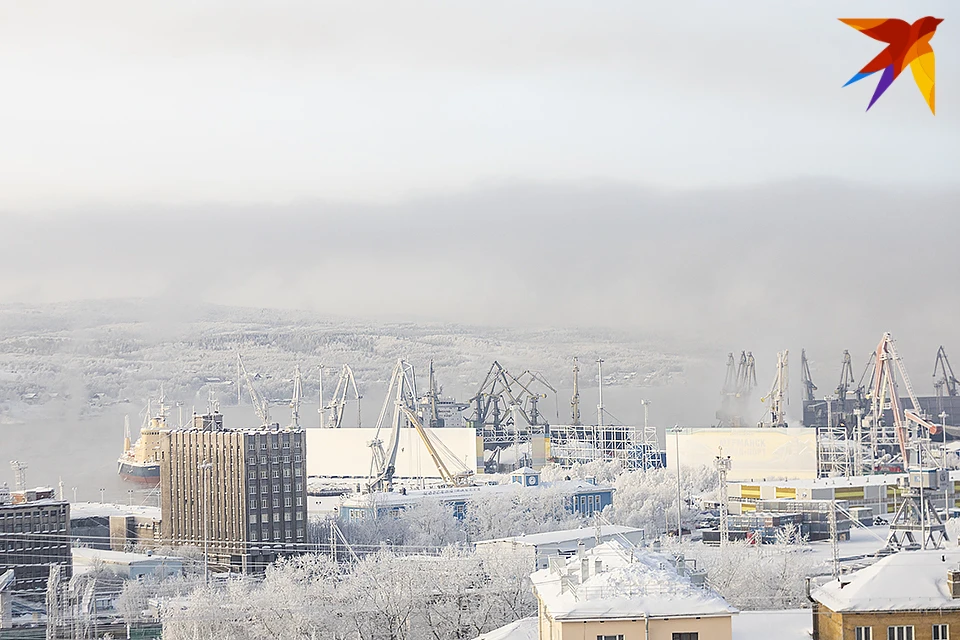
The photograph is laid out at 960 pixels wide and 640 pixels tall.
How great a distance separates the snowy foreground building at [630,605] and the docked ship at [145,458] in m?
30.4

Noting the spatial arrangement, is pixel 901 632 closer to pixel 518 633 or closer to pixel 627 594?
pixel 627 594

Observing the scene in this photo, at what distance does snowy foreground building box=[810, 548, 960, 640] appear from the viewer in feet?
20.7

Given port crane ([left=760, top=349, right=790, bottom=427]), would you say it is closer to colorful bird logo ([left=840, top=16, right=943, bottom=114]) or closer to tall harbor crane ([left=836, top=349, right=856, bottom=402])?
tall harbor crane ([left=836, top=349, right=856, bottom=402])

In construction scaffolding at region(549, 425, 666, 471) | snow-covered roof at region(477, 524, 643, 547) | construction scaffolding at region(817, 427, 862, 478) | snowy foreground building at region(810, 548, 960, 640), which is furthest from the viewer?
construction scaffolding at region(549, 425, 666, 471)

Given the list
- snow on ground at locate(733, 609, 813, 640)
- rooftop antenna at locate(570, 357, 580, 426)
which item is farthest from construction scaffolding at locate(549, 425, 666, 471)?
snow on ground at locate(733, 609, 813, 640)

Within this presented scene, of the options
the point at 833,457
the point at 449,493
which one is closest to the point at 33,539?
the point at 449,493

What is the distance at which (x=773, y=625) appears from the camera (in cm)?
714

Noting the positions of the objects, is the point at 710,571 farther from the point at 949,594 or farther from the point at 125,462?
the point at 125,462

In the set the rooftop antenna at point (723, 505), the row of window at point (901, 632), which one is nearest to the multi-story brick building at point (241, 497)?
the rooftop antenna at point (723, 505)

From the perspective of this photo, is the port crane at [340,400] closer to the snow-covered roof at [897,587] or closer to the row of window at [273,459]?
the row of window at [273,459]

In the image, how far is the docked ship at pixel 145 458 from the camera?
121 ft

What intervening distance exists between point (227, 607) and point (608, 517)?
35.2 feet

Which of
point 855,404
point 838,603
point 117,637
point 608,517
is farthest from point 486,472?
point 838,603

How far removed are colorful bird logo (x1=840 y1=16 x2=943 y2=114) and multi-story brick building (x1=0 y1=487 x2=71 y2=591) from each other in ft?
47.4
